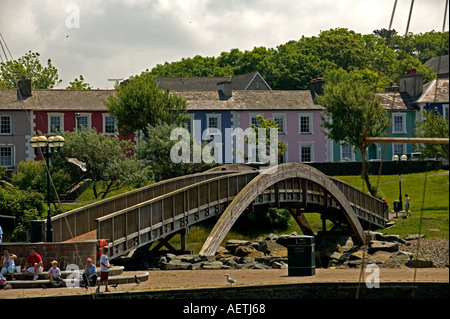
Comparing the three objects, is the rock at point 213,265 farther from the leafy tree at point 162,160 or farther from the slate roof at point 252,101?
the slate roof at point 252,101

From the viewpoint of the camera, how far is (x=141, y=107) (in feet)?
201

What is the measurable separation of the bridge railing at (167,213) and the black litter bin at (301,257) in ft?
20.4

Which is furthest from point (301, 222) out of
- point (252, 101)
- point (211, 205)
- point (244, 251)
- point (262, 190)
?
point (252, 101)

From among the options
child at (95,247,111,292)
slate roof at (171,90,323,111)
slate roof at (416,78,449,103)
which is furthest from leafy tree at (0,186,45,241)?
slate roof at (416,78,449,103)

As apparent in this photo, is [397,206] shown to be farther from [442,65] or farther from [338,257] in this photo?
[442,65]

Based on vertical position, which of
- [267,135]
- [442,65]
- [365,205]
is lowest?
[365,205]

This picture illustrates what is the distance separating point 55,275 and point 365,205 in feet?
95.7

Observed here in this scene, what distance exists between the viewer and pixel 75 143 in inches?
2140

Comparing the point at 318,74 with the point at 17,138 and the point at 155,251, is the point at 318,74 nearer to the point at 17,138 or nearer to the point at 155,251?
the point at 17,138

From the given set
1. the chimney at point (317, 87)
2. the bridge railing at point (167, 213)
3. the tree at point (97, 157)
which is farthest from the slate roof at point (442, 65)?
the bridge railing at point (167, 213)

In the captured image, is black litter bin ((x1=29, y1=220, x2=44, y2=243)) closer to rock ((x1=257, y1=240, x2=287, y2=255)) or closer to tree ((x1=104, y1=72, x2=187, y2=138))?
rock ((x1=257, y1=240, x2=287, y2=255))

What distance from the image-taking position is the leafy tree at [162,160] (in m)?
54.5

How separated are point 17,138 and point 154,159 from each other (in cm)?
1633

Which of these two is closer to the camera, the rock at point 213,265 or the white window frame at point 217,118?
the rock at point 213,265
